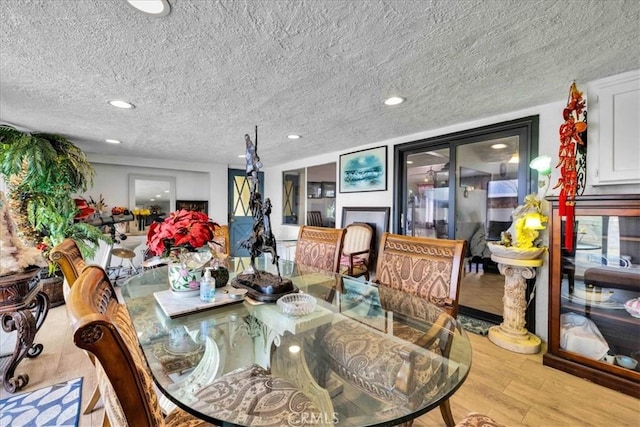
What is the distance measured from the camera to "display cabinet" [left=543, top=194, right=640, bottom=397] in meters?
1.82

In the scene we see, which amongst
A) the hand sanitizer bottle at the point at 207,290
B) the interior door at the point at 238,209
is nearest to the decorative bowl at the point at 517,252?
the hand sanitizer bottle at the point at 207,290

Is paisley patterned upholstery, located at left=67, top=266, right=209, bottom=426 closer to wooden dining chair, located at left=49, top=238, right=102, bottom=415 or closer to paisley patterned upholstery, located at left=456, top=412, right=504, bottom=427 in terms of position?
wooden dining chair, located at left=49, top=238, right=102, bottom=415

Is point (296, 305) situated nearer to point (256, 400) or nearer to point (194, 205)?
point (256, 400)

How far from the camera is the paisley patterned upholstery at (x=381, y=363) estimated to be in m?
0.91

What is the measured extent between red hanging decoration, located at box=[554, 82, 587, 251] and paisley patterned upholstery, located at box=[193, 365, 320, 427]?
2208 mm

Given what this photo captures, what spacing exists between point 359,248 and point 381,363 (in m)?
2.66

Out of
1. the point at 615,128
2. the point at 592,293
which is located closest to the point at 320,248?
the point at 592,293

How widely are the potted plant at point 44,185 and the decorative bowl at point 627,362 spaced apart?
505cm

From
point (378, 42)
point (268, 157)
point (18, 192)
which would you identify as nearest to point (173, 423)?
point (378, 42)

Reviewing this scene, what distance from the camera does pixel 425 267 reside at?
5.40 feet

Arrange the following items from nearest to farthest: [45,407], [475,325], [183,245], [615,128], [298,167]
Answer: [183,245] → [45,407] → [615,128] → [475,325] → [298,167]

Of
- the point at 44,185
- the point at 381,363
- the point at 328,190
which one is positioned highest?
the point at 328,190

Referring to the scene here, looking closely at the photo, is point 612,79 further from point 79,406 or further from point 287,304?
point 79,406

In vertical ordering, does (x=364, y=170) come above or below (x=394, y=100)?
below
